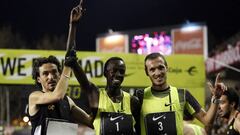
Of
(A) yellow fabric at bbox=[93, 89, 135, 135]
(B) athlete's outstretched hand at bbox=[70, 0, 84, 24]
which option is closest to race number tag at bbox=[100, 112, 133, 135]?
(A) yellow fabric at bbox=[93, 89, 135, 135]

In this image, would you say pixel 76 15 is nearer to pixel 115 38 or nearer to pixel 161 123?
pixel 161 123

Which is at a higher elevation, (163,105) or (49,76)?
(49,76)

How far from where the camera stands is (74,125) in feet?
18.5

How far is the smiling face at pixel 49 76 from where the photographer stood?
5.54 metres

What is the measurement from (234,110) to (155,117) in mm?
1575

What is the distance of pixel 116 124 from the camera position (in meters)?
5.46

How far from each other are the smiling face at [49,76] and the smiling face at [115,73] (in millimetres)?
537

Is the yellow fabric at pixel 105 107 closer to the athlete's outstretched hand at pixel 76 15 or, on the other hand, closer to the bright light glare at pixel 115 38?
the athlete's outstretched hand at pixel 76 15

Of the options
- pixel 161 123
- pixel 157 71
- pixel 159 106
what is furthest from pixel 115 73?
pixel 161 123

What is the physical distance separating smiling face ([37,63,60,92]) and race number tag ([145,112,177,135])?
3.32 feet

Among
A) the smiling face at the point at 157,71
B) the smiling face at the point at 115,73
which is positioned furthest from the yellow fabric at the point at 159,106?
the smiling face at the point at 115,73

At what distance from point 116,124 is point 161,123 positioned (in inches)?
18.7

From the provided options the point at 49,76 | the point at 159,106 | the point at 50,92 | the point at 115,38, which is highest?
the point at 115,38

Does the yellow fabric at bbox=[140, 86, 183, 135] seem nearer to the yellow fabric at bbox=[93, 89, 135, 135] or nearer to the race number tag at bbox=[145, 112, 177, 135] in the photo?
the race number tag at bbox=[145, 112, 177, 135]
